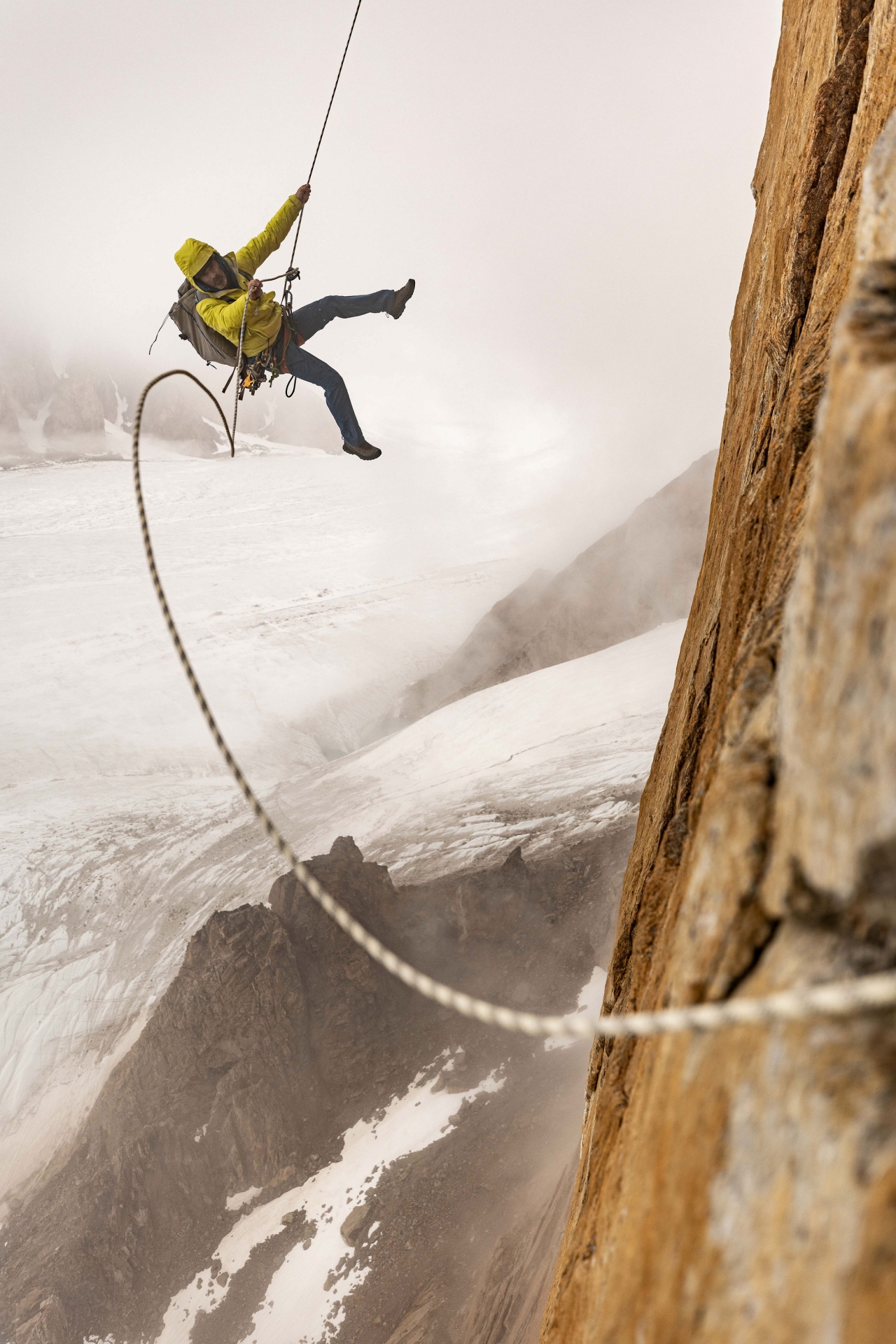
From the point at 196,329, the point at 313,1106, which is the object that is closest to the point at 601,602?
the point at 313,1106

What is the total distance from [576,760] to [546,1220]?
12.9 m

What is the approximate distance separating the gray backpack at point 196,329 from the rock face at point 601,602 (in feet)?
80.0

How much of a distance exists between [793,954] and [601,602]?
108 ft

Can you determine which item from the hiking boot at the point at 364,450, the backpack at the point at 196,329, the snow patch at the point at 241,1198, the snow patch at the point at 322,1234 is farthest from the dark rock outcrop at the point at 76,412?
the hiking boot at the point at 364,450

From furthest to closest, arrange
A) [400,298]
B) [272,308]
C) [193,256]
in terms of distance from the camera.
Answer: [400,298]
[272,308]
[193,256]

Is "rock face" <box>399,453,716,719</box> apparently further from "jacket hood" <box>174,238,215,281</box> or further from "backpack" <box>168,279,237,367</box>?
"jacket hood" <box>174,238,215,281</box>

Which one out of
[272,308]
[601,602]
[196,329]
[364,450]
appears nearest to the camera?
[272,308]

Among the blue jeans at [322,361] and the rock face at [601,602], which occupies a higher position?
the blue jeans at [322,361]

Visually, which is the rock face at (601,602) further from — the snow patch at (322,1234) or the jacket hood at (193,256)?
the jacket hood at (193,256)

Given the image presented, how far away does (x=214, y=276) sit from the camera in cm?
640

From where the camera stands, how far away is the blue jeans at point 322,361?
24.3ft

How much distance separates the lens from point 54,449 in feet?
174

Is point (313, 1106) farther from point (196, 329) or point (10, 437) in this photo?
point (10, 437)

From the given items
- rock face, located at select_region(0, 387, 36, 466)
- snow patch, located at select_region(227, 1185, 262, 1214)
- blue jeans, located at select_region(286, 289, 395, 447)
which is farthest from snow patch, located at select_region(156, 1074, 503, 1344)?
rock face, located at select_region(0, 387, 36, 466)
